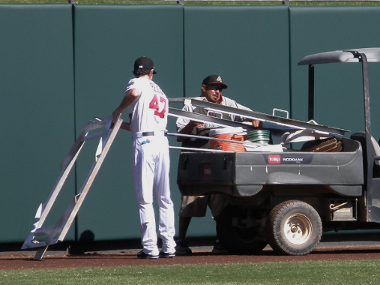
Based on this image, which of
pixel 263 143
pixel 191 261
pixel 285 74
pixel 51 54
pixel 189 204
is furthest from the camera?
pixel 285 74

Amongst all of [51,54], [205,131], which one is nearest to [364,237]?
[205,131]

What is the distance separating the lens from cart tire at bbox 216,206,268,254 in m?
9.41

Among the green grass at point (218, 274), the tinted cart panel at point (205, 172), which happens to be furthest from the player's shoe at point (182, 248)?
the green grass at point (218, 274)

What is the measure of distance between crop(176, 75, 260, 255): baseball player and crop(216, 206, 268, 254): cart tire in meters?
0.14

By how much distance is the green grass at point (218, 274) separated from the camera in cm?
661

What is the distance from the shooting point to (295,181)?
858 cm

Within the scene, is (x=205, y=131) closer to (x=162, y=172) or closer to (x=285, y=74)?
(x=162, y=172)

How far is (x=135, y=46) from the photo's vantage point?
34.8ft

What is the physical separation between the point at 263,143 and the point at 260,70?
2.09 meters

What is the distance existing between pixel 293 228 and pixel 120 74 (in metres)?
3.06

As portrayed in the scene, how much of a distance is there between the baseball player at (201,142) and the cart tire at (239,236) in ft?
0.48

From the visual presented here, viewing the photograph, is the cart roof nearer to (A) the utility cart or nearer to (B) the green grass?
(A) the utility cart

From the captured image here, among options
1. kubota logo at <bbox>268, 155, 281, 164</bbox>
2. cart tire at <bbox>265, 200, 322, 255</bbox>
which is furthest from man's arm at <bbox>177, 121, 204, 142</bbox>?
cart tire at <bbox>265, 200, 322, 255</bbox>

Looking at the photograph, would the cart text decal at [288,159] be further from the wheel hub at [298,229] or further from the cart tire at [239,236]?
the cart tire at [239,236]
